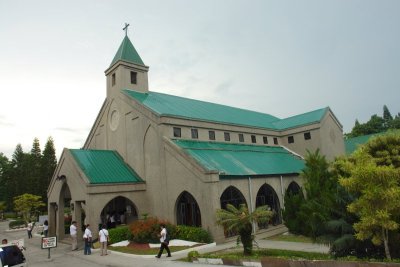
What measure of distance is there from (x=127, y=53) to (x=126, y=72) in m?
2.41

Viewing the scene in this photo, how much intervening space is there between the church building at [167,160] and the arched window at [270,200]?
9 centimetres

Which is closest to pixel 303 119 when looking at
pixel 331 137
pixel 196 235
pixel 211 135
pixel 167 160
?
pixel 331 137

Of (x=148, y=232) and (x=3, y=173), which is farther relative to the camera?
(x=3, y=173)

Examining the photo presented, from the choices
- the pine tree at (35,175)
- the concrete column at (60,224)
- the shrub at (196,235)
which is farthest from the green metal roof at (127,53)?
the pine tree at (35,175)

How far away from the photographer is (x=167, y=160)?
26.8 metres

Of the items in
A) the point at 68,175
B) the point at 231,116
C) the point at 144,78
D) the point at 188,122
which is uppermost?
the point at 144,78

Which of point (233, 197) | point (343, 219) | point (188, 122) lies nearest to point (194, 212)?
point (233, 197)

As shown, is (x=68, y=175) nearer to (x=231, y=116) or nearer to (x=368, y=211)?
(x=231, y=116)

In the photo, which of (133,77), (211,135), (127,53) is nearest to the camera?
(211,135)

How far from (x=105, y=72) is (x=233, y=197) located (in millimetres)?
19795

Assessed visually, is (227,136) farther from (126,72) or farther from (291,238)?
(291,238)

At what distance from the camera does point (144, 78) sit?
35.4 m

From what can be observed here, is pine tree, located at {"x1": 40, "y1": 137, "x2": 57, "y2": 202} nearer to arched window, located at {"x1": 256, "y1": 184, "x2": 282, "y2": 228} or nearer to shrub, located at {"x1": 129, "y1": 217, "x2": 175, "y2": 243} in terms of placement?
shrub, located at {"x1": 129, "y1": 217, "x2": 175, "y2": 243}

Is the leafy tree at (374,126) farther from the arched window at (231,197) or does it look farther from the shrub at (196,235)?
the shrub at (196,235)
